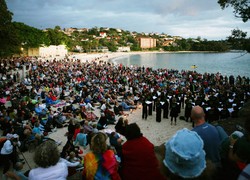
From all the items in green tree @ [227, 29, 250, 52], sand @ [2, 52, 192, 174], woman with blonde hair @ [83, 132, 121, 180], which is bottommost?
sand @ [2, 52, 192, 174]

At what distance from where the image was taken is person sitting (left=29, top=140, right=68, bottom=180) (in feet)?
8.54

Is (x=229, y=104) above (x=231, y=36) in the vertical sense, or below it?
below

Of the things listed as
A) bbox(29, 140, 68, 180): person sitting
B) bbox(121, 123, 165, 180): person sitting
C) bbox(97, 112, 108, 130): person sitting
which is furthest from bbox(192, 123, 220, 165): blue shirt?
bbox(97, 112, 108, 130): person sitting

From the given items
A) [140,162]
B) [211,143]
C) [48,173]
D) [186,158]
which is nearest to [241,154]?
[211,143]

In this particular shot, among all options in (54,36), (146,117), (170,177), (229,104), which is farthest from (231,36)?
(54,36)

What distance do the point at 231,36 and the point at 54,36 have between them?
8701 cm

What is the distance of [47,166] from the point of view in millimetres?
2652

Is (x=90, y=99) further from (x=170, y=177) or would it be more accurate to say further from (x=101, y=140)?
(x=170, y=177)

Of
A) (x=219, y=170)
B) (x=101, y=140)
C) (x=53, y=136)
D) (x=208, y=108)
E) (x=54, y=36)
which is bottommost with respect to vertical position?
(x=53, y=136)

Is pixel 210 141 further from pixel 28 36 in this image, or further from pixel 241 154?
pixel 28 36

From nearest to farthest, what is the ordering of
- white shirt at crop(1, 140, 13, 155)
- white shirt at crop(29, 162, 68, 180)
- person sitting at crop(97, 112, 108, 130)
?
white shirt at crop(29, 162, 68, 180), white shirt at crop(1, 140, 13, 155), person sitting at crop(97, 112, 108, 130)

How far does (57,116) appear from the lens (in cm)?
1214

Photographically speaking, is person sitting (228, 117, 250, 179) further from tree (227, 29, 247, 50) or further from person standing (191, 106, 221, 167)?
tree (227, 29, 247, 50)

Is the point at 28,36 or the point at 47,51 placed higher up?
the point at 28,36
